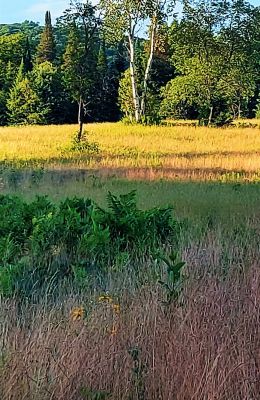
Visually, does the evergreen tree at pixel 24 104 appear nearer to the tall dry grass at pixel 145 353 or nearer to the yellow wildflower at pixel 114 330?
the tall dry grass at pixel 145 353

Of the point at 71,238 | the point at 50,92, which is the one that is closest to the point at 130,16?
the point at 50,92

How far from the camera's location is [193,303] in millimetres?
3896

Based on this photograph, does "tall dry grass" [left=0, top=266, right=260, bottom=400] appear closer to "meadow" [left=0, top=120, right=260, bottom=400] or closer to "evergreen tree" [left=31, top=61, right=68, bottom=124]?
"meadow" [left=0, top=120, right=260, bottom=400]

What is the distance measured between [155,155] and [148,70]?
1956 cm

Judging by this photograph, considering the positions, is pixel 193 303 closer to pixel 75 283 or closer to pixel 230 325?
pixel 230 325

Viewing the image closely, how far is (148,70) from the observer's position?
37812mm

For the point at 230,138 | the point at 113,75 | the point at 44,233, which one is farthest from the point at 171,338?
the point at 113,75

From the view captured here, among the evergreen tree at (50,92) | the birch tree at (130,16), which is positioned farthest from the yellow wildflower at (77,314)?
the evergreen tree at (50,92)

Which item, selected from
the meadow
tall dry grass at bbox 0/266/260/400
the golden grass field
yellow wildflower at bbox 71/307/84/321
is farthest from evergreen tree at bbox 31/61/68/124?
tall dry grass at bbox 0/266/260/400

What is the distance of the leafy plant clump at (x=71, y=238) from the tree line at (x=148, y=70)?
17.3 metres

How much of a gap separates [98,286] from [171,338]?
1.39m

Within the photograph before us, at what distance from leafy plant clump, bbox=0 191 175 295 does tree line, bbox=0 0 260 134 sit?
17.3 m

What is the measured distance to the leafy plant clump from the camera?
5.38m

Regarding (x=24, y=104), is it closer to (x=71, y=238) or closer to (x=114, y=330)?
(x=71, y=238)
